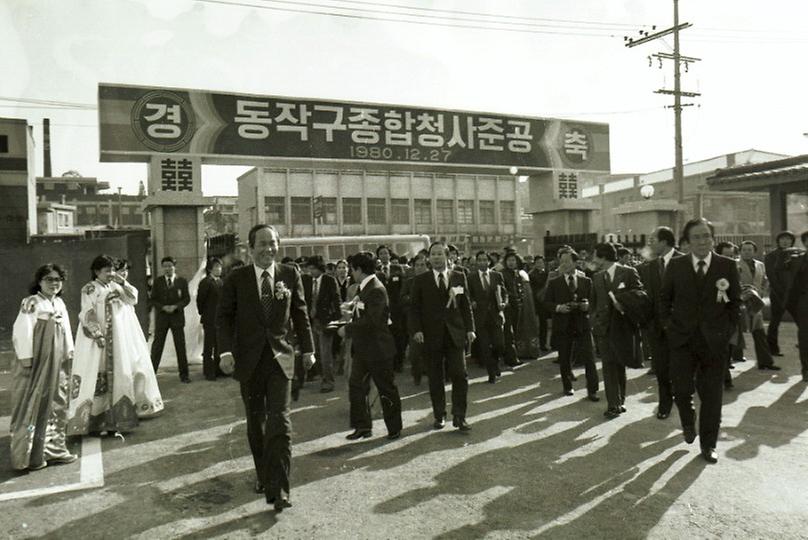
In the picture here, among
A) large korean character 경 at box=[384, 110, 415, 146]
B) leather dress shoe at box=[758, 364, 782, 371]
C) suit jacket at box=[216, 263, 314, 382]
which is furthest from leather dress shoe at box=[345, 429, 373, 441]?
large korean character 경 at box=[384, 110, 415, 146]

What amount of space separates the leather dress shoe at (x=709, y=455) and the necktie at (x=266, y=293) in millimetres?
3651

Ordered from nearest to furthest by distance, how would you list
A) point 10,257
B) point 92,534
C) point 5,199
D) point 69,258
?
point 92,534, point 69,258, point 10,257, point 5,199

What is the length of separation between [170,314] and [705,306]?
23.7 feet

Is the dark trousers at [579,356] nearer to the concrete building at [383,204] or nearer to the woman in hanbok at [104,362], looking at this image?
the woman in hanbok at [104,362]

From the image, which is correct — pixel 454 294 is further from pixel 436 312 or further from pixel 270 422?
pixel 270 422

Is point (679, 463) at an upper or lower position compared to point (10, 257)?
lower

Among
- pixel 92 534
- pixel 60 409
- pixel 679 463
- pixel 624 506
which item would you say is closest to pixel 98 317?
pixel 60 409

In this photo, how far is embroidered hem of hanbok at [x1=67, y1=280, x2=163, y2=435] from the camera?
5.86 meters

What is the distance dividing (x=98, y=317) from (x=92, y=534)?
2967 millimetres

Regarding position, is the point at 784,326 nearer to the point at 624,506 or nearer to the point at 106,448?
the point at 624,506

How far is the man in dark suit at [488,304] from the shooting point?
8.68 metres

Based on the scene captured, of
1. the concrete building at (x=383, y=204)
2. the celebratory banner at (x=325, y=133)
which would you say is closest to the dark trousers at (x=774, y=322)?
the celebratory banner at (x=325, y=133)

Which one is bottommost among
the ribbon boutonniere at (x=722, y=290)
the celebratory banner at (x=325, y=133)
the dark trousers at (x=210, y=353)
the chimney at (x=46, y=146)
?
the dark trousers at (x=210, y=353)

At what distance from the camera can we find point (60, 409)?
516cm
